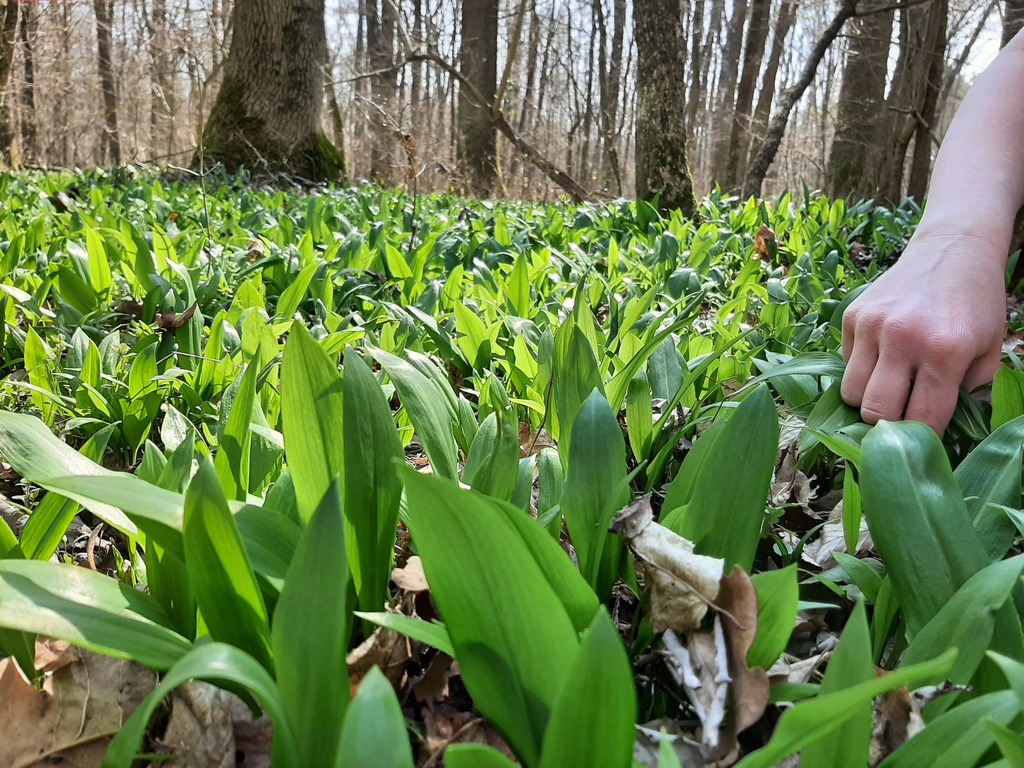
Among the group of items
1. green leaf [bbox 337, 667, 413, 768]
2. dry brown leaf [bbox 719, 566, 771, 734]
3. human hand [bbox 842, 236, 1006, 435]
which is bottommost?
dry brown leaf [bbox 719, 566, 771, 734]

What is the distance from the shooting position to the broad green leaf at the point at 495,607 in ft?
1.92

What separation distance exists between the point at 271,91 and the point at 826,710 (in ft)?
30.5

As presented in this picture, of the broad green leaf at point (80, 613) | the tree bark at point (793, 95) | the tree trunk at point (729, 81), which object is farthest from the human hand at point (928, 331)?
the tree trunk at point (729, 81)

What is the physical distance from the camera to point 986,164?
1.35 meters

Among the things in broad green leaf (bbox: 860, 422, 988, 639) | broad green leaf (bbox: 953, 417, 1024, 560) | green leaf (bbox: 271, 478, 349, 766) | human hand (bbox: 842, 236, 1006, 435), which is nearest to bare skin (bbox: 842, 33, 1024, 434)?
human hand (bbox: 842, 236, 1006, 435)

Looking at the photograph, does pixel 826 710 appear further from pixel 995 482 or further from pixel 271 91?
pixel 271 91

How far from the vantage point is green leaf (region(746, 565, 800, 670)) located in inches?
26.7

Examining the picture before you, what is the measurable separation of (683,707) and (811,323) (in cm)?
157

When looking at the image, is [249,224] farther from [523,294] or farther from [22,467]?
[22,467]

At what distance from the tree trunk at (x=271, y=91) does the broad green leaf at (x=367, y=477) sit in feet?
27.4

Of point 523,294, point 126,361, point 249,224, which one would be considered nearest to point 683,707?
point 126,361

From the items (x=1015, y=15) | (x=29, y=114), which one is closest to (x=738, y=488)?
(x=1015, y=15)

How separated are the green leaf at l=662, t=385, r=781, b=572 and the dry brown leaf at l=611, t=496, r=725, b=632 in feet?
0.12

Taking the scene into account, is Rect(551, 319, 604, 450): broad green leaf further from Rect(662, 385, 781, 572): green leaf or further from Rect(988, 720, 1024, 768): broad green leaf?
Rect(988, 720, 1024, 768): broad green leaf
